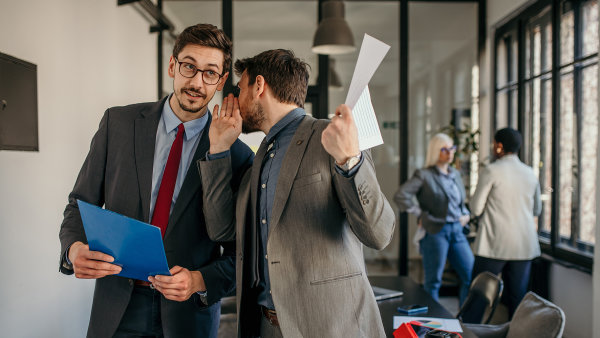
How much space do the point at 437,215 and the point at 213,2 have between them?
4018mm

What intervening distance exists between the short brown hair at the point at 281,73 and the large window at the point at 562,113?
291 centimetres

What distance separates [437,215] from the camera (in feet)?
15.7

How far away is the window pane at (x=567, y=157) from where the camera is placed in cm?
439

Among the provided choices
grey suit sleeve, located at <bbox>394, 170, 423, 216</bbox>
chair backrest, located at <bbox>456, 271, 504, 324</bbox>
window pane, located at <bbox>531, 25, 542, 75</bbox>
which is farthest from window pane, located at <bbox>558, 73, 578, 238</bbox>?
chair backrest, located at <bbox>456, 271, 504, 324</bbox>

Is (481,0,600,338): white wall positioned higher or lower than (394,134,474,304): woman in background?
lower

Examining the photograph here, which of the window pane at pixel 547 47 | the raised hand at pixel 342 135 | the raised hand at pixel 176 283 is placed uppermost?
the window pane at pixel 547 47

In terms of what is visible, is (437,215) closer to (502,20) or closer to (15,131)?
(502,20)

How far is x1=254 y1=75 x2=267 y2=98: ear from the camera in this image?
5.84ft

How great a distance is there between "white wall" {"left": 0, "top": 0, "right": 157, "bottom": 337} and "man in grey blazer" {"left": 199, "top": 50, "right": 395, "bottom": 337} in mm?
1704

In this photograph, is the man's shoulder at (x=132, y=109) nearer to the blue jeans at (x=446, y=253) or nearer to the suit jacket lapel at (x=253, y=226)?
the suit jacket lapel at (x=253, y=226)

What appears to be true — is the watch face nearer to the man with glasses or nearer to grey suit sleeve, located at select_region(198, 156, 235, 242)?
grey suit sleeve, located at select_region(198, 156, 235, 242)

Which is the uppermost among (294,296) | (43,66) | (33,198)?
(43,66)

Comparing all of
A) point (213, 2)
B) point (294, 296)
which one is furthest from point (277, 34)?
point (294, 296)

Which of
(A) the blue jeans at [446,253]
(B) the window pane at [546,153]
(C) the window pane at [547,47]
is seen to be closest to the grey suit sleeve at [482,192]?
(A) the blue jeans at [446,253]
